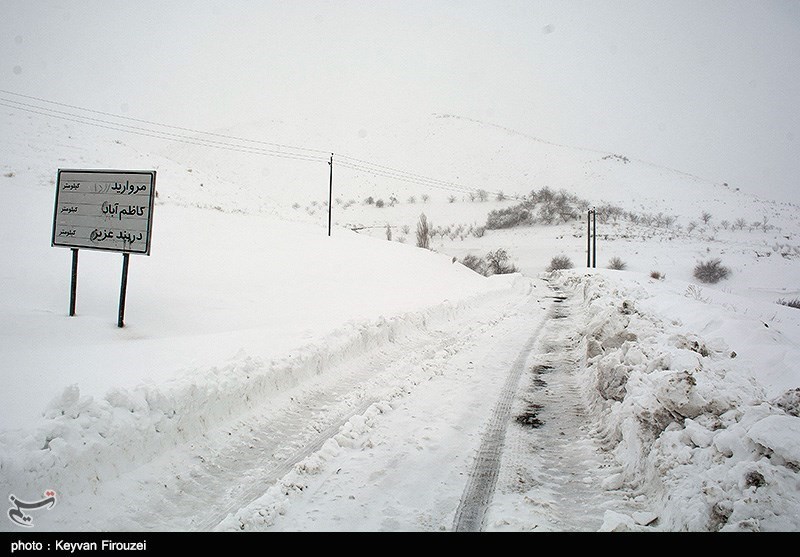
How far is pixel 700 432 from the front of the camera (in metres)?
3.45

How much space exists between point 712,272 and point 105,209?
29842 millimetres

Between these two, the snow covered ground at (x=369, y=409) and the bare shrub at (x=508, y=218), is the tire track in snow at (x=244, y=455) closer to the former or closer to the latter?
the snow covered ground at (x=369, y=409)

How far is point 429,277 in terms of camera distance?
22.5m

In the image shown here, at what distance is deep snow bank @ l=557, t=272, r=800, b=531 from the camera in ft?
8.80

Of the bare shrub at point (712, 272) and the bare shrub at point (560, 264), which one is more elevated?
the bare shrub at point (560, 264)

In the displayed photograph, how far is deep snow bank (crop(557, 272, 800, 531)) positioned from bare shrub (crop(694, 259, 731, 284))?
22.8m

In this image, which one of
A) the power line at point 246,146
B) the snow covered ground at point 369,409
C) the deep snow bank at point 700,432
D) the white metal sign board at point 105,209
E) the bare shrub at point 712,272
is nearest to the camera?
the deep snow bank at point 700,432

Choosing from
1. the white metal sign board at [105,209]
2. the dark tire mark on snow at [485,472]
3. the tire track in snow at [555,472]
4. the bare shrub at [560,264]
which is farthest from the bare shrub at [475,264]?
the white metal sign board at [105,209]

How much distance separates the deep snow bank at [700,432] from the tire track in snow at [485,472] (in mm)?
935

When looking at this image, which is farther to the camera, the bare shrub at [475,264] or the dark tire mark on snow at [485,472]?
the bare shrub at [475,264]

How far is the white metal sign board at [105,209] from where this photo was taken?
7315 millimetres

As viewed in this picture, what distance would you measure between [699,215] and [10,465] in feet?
252
